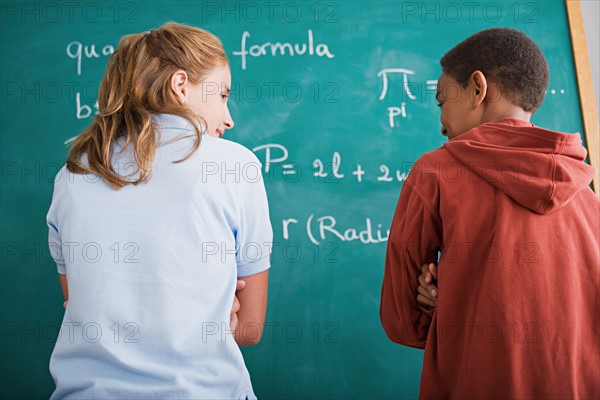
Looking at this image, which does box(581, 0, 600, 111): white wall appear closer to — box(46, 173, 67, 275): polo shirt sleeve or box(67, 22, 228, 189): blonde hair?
box(67, 22, 228, 189): blonde hair

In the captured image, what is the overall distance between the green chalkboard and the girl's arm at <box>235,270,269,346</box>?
63 centimetres

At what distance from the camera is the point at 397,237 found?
0.95 metres

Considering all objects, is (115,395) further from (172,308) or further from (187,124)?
(187,124)

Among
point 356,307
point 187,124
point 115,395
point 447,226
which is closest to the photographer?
point 115,395

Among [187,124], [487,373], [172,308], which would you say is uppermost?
[187,124]

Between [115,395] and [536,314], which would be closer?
[115,395]

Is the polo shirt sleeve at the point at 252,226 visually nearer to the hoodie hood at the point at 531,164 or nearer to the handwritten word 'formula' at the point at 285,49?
the hoodie hood at the point at 531,164

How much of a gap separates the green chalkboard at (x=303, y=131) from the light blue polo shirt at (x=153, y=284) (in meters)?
0.79

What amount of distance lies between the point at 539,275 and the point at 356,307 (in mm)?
732

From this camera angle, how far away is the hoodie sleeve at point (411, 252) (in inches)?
35.8

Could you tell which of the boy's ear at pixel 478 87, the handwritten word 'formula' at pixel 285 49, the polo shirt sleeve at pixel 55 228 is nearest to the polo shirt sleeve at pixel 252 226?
the polo shirt sleeve at pixel 55 228

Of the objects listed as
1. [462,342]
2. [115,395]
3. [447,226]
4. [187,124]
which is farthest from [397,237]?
[115,395]

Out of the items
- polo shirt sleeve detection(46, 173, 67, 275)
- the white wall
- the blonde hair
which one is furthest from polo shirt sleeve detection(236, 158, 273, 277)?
the white wall

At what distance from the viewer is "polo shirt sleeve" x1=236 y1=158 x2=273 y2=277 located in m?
0.76
